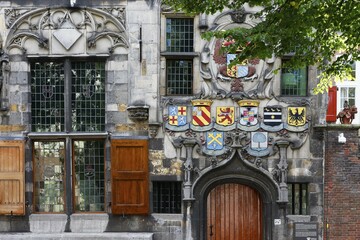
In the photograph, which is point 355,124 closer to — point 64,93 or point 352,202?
point 352,202

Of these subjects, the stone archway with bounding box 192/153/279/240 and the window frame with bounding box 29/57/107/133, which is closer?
the stone archway with bounding box 192/153/279/240

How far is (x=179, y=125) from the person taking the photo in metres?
11.9

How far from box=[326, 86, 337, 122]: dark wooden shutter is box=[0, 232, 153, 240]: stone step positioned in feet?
16.8

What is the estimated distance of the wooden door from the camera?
12.2 m

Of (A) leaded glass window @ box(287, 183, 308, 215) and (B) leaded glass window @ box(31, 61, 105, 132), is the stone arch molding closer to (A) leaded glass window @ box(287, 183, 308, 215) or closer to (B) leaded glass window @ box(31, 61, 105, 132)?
(B) leaded glass window @ box(31, 61, 105, 132)

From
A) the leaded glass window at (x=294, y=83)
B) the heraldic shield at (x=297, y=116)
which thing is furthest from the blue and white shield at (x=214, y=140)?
the leaded glass window at (x=294, y=83)

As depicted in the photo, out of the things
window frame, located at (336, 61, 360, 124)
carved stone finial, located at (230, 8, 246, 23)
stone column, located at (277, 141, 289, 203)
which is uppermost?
carved stone finial, located at (230, 8, 246, 23)

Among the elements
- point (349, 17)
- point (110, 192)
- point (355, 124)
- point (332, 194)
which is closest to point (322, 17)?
point (349, 17)

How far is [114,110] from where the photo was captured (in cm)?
1207

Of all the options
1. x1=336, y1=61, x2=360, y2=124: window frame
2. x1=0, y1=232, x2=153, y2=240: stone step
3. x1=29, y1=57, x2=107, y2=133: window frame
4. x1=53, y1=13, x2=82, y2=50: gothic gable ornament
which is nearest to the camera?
x1=0, y1=232, x2=153, y2=240: stone step

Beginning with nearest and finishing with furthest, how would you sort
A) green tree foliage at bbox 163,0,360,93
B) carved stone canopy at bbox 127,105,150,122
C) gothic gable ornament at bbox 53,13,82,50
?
green tree foliage at bbox 163,0,360,93
carved stone canopy at bbox 127,105,150,122
gothic gable ornament at bbox 53,13,82,50

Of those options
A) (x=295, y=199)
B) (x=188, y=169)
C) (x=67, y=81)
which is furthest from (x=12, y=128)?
(x=295, y=199)

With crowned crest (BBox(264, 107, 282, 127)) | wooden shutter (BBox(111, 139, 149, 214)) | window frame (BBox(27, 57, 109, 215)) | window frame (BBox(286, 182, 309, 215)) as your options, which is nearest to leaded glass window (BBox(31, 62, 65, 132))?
window frame (BBox(27, 57, 109, 215))

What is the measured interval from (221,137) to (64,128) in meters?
3.85
